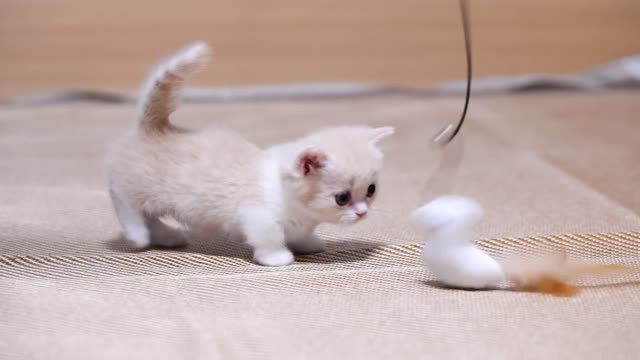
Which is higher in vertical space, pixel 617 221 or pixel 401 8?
pixel 401 8

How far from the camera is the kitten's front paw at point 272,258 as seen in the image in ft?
3.21

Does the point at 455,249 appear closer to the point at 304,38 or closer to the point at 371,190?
the point at 371,190

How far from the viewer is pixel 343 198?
0.95 m

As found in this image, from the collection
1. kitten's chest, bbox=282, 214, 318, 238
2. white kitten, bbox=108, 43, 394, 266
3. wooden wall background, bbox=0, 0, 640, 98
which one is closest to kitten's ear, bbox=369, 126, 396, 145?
white kitten, bbox=108, 43, 394, 266

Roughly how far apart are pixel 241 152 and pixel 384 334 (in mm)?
334

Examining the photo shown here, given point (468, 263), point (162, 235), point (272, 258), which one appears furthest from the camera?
point (162, 235)

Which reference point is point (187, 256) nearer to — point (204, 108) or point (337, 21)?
point (204, 108)

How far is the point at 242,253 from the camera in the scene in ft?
3.46

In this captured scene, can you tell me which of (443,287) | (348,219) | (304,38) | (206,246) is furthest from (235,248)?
(304,38)

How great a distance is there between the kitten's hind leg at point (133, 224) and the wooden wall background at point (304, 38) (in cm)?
160

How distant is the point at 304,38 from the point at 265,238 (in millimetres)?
1810

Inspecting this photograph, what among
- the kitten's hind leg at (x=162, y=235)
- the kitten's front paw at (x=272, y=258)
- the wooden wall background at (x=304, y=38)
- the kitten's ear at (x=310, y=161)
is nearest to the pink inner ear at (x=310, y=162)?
the kitten's ear at (x=310, y=161)

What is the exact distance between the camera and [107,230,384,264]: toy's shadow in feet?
3.38

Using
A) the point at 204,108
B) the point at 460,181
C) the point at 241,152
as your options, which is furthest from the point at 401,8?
the point at 241,152
